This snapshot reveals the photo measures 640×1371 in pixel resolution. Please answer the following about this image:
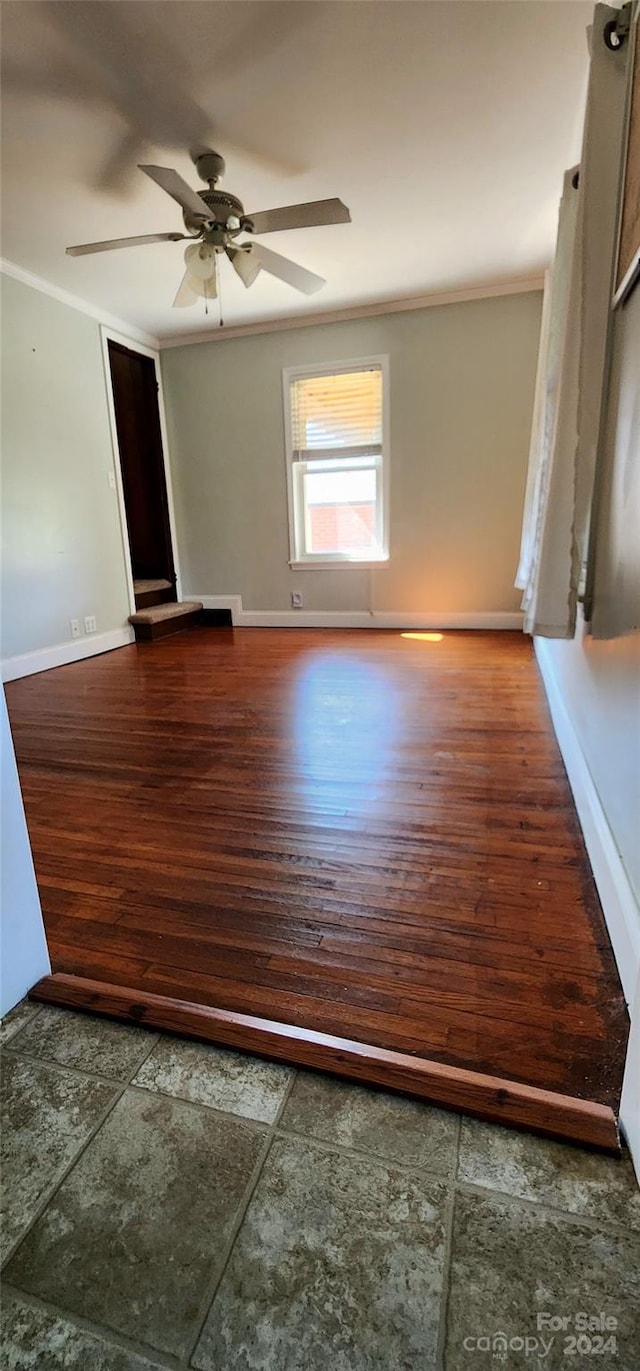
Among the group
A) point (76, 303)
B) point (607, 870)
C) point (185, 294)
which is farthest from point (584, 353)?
point (76, 303)

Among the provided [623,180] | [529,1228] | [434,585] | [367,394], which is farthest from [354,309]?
[529,1228]

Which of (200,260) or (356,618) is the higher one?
(200,260)

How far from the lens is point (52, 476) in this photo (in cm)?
386

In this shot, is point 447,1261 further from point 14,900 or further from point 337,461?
point 337,461

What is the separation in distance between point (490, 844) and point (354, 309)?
4.32 meters

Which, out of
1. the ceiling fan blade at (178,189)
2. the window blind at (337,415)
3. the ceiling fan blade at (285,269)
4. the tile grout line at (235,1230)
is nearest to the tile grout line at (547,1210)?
the tile grout line at (235,1230)

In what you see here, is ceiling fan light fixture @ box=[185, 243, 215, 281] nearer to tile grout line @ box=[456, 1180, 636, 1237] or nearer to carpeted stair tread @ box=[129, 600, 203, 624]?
carpeted stair tread @ box=[129, 600, 203, 624]

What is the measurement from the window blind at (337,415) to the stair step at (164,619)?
166 centimetres

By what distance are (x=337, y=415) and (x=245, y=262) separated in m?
1.88

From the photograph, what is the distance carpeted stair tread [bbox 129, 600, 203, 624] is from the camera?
4.71m

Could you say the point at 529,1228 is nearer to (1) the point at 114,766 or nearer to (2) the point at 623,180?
(1) the point at 114,766

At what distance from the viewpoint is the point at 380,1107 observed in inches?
33.9

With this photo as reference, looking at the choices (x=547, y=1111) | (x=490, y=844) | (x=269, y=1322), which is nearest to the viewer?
(x=269, y=1322)

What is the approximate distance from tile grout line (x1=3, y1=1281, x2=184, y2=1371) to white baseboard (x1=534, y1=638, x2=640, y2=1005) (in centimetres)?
71
